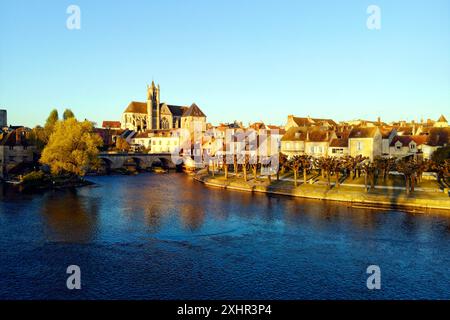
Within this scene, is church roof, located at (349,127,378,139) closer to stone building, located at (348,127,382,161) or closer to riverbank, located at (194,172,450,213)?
stone building, located at (348,127,382,161)

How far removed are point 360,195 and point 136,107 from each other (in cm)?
13586

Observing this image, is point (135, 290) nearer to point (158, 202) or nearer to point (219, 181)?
point (158, 202)

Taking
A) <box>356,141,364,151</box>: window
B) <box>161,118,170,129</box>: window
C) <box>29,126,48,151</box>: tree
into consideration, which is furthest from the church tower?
<box>356,141,364,151</box>: window

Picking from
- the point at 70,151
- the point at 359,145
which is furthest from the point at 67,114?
the point at 359,145

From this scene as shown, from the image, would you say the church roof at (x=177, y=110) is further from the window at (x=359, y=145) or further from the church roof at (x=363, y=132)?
the window at (x=359, y=145)

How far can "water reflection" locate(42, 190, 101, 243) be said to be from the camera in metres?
37.2

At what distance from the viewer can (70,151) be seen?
73.6 m

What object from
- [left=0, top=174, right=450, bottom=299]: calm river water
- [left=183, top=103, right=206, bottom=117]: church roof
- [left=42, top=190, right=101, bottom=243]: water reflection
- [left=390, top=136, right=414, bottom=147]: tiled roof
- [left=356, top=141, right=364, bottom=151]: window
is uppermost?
[left=183, top=103, right=206, bottom=117]: church roof

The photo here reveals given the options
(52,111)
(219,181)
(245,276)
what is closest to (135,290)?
(245,276)

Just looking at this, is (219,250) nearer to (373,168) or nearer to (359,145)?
(373,168)

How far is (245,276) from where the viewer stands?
89.7ft

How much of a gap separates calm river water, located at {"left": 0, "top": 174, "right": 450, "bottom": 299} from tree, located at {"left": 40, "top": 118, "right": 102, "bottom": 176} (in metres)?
18.7
